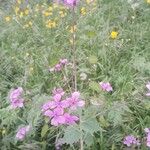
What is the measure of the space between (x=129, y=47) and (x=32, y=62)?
2.42 ft

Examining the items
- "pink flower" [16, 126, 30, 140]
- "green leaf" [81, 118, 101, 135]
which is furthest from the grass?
"green leaf" [81, 118, 101, 135]

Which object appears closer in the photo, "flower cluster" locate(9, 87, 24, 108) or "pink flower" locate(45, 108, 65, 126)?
"pink flower" locate(45, 108, 65, 126)

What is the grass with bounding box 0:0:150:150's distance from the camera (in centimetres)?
251

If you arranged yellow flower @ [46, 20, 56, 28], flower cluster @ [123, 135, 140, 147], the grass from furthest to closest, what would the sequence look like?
1. yellow flower @ [46, 20, 56, 28]
2. the grass
3. flower cluster @ [123, 135, 140, 147]

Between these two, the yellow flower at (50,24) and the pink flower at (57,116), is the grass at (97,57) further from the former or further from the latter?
the pink flower at (57,116)

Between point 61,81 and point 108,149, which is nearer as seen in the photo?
point 108,149

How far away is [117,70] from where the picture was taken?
311 cm

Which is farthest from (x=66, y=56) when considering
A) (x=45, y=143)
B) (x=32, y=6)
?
(x=32, y=6)

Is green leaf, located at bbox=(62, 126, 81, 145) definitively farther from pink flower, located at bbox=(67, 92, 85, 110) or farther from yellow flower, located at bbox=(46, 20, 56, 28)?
yellow flower, located at bbox=(46, 20, 56, 28)

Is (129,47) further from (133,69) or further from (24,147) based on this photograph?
(24,147)

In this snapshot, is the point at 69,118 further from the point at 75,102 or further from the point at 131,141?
the point at 131,141

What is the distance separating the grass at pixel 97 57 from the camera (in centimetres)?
251

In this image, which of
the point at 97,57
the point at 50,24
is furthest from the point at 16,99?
the point at 50,24

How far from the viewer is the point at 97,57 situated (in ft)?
10.6
